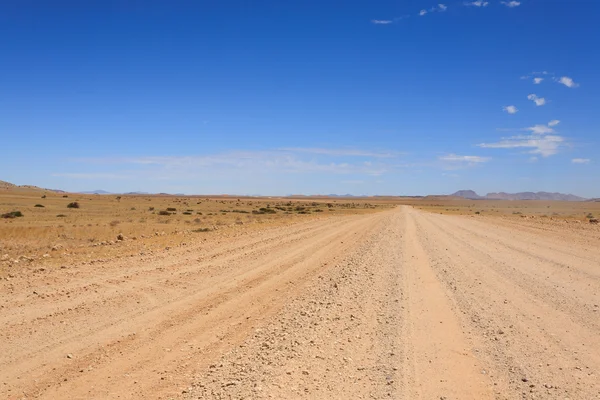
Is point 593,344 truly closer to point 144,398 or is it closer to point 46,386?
point 144,398

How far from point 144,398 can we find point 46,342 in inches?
107

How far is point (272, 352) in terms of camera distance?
6.79 metres

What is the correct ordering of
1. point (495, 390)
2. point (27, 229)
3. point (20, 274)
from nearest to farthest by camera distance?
point (495, 390), point (20, 274), point (27, 229)

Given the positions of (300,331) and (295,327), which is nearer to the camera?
(300,331)

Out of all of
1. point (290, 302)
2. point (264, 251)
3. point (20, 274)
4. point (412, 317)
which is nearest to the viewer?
point (412, 317)

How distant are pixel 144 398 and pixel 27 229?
23.4m

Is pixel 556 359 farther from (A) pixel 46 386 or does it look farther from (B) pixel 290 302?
(A) pixel 46 386

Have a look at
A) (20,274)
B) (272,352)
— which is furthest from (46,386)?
(20,274)

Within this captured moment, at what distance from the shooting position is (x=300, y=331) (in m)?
7.79

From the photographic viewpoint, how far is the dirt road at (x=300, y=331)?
5.77 meters

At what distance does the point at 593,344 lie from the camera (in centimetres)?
715

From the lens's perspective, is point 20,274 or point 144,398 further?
point 20,274

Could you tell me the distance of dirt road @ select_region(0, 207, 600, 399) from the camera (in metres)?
5.77

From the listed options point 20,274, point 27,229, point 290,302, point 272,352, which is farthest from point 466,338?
point 27,229
